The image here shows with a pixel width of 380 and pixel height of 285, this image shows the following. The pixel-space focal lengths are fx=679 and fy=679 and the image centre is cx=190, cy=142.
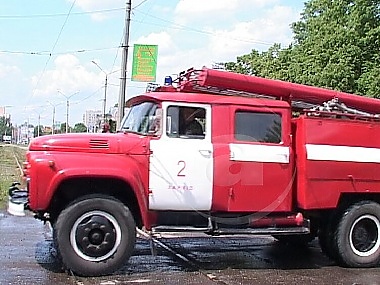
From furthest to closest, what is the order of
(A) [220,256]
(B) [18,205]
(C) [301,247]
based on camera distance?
(C) [301,247] < (A) [220,256] < (B) [18,205]

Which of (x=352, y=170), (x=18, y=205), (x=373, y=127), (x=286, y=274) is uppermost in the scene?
(x=373, y=127)

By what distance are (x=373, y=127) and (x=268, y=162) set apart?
1.80 meters

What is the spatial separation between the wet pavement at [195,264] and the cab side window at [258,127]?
6.02 ft

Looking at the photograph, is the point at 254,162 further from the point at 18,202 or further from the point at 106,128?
the point at 18,202

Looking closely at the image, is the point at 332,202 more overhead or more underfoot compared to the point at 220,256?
more overhead

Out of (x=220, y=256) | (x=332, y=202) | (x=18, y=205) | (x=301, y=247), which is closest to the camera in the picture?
(x=18, y=205)

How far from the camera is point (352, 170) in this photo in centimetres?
984

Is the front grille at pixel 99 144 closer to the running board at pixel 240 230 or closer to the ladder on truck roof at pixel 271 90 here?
the running board at pixel 240 230

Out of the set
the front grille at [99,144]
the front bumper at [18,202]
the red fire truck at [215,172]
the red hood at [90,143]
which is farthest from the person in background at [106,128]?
the front bumper at [18,202]

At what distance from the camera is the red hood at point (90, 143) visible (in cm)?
865

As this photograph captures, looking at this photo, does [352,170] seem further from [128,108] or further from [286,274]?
[128,108]

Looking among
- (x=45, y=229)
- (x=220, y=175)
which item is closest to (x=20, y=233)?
(x=45, y=229)

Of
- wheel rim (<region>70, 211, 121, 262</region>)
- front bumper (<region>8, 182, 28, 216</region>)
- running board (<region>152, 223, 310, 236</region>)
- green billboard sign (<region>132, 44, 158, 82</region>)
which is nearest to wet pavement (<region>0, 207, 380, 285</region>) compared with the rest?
wheel rim (<region>70, 211, 121, 262</region>)

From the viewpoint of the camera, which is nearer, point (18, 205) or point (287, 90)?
point (18, 205)
